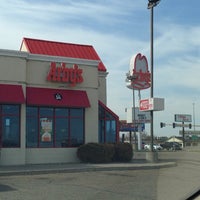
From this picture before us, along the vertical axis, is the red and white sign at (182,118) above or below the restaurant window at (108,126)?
above

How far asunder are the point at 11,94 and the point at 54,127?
3.33 m

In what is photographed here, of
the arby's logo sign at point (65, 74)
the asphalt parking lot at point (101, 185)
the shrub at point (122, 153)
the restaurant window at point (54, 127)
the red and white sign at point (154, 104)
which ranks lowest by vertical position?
the asphalt parking lot at point (101, 185)

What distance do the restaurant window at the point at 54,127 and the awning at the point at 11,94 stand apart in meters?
1.31

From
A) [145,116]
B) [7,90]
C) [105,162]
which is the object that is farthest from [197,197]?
[145,116]

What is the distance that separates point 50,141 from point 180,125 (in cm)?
6081

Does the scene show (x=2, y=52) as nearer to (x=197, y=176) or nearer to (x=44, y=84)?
(x=44, y=84)

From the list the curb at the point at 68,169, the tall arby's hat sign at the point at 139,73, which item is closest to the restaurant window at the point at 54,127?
the curb at the point at 68,169

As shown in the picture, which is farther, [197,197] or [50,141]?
[50,141]

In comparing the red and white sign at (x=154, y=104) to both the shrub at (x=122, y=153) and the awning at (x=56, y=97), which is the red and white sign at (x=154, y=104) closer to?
the shrub at (x=122, y=153)

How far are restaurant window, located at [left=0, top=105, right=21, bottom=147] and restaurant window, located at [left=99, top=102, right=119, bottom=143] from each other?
6.18m

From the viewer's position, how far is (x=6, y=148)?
76.1ft

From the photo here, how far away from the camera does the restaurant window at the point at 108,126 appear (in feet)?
92.6

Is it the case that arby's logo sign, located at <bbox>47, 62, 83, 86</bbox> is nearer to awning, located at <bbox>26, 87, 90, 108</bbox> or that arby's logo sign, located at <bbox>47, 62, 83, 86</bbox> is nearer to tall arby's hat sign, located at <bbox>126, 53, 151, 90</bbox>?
awning, located at <bbox>26, 87, 90, 108</bbox>

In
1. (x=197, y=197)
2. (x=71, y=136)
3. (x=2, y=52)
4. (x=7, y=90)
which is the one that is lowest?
(x=197, y=197)
